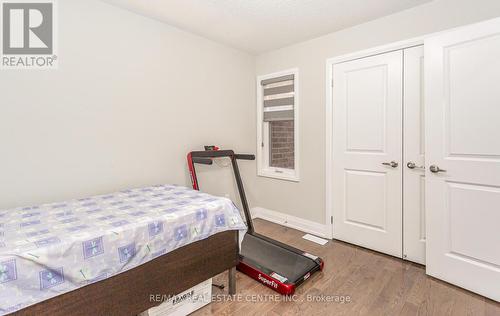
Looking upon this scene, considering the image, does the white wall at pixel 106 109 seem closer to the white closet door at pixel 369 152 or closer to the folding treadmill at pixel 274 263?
the folding treadmill at pixel 274 263

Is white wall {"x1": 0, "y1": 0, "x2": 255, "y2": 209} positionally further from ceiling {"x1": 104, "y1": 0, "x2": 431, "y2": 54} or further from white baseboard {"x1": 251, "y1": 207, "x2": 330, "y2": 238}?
white baseboard {"x1": 251, "y1": 207, "x2": 330, "y2": 238}

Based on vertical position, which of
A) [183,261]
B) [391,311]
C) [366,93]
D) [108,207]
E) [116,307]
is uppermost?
[366,93]

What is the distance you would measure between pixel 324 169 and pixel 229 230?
5.44 feet

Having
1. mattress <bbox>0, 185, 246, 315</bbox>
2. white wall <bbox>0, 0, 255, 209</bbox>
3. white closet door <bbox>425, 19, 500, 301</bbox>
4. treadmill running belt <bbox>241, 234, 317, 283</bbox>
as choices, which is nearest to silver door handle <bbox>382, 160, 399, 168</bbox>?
white closet door <bbox>425, 19, 500, 301</bbox>

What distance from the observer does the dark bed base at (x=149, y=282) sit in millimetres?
1155

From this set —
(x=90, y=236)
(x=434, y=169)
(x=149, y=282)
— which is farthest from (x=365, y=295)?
(x=90, y=236)

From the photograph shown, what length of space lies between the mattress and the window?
185 centimetres

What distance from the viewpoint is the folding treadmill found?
1982mm

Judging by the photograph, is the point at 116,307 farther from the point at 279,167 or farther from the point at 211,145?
the point at 279,167

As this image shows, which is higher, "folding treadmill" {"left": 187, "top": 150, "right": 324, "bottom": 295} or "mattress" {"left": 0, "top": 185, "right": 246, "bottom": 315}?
"mattress" {"left": 0, "top": 185, "right": 246, "bottom": 315}

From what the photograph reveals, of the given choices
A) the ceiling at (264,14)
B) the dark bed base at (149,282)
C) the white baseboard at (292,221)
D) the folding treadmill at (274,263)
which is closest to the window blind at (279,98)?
the ceiling at (264,14)

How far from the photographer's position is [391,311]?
5.76 feet

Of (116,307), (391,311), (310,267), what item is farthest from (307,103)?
(116,307)

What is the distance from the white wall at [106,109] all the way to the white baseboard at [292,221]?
3.28ft
